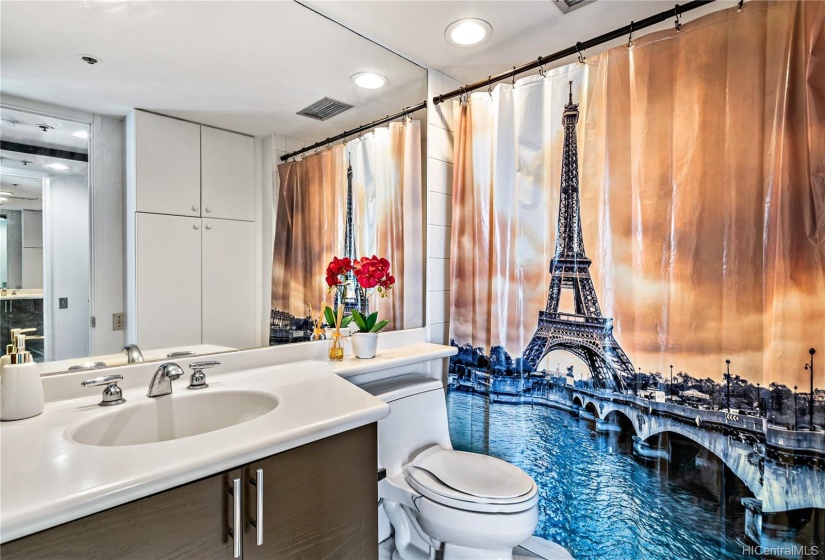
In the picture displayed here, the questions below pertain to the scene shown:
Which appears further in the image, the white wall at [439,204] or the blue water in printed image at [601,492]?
the white wall at [439,204]

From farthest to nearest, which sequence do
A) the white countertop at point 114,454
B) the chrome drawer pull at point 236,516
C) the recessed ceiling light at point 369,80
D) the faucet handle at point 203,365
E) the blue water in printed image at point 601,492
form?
1. the recessed ceiling light at point 369,80
2. the blue water in printed image at point 601,492
3. the faucet handle at point 203,365
4. the chrome drawer pull at point 236,516
5. the white countertop at point 114,454

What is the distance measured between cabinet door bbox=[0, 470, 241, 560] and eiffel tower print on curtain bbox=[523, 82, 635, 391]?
1.35 meters

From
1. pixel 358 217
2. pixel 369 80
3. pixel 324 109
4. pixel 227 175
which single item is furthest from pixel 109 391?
pixel 369 80

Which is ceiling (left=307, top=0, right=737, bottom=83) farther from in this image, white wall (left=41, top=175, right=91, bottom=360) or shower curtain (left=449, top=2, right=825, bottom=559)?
white wall (left=41, top=175, right=91, bottom=360)

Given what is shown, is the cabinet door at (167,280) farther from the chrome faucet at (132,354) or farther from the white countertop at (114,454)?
the white countertop at (114,454)

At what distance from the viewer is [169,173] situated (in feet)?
4.07

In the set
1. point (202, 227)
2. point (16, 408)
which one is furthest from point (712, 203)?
point (16, 408)

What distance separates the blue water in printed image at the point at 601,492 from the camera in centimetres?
135

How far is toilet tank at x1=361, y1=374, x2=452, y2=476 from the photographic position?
158cm

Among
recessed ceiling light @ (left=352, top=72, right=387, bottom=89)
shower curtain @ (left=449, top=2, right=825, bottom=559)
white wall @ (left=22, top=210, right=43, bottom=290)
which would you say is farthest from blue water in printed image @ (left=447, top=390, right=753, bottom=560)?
white wall @ (left=22, top=210, right=43, bottom=290)

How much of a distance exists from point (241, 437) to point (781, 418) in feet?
4.95

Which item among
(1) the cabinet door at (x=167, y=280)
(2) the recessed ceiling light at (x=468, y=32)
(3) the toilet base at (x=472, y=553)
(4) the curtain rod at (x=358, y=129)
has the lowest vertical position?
(3) the toilet base at (x=472, y=553)

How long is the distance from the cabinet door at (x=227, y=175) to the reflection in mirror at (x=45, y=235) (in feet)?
1.01

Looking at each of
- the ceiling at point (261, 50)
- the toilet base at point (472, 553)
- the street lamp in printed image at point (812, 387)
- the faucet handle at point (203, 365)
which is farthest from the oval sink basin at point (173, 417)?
the street lamp in printed image at point (812, 387)
